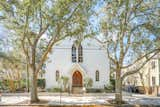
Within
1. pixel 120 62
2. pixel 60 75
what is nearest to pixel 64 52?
pixel 60 75

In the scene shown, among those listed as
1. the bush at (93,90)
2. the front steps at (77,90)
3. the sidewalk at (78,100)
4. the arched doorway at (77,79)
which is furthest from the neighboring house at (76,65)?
the sidewalk at (78,100)

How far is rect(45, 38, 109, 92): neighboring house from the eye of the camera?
147 feet

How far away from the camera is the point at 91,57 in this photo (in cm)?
4588

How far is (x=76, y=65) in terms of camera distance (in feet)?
147

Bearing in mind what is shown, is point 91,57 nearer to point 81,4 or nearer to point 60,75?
point 60,75

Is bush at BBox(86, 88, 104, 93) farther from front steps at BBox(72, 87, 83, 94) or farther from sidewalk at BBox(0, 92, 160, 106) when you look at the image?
sidewalk at BBox(0, 92, 160, 106)

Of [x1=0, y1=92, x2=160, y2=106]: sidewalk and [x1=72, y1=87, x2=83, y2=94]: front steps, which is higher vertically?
[x1=72, y1=87, x2=83, y2=94]: front steps

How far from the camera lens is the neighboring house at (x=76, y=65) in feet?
147

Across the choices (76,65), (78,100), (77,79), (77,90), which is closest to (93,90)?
(77,90)

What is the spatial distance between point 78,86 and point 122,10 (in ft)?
64.2

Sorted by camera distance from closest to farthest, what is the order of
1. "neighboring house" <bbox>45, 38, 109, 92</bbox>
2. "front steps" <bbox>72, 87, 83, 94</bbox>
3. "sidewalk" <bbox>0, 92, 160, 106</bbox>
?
1. "sidewalk" <bbox>0, 92, 160, 106</bbox>
2. "front steps" <bbox>72, 87, 83, 94</bbox>
3. "neighboring house" <bbox>45, 38, 109, 92</bbox>

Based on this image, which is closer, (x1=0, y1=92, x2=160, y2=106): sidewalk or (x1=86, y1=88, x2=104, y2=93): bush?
(x1=0, y1=92, x2=160, y2=106): sidewalk

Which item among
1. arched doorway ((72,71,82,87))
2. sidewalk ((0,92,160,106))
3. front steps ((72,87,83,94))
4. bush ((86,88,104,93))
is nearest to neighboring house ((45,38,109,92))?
arched doorway ((72,71,82,87))

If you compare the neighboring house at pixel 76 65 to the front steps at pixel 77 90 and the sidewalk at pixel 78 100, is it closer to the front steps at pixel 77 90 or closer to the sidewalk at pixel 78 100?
the front steps at pixel 77 90
